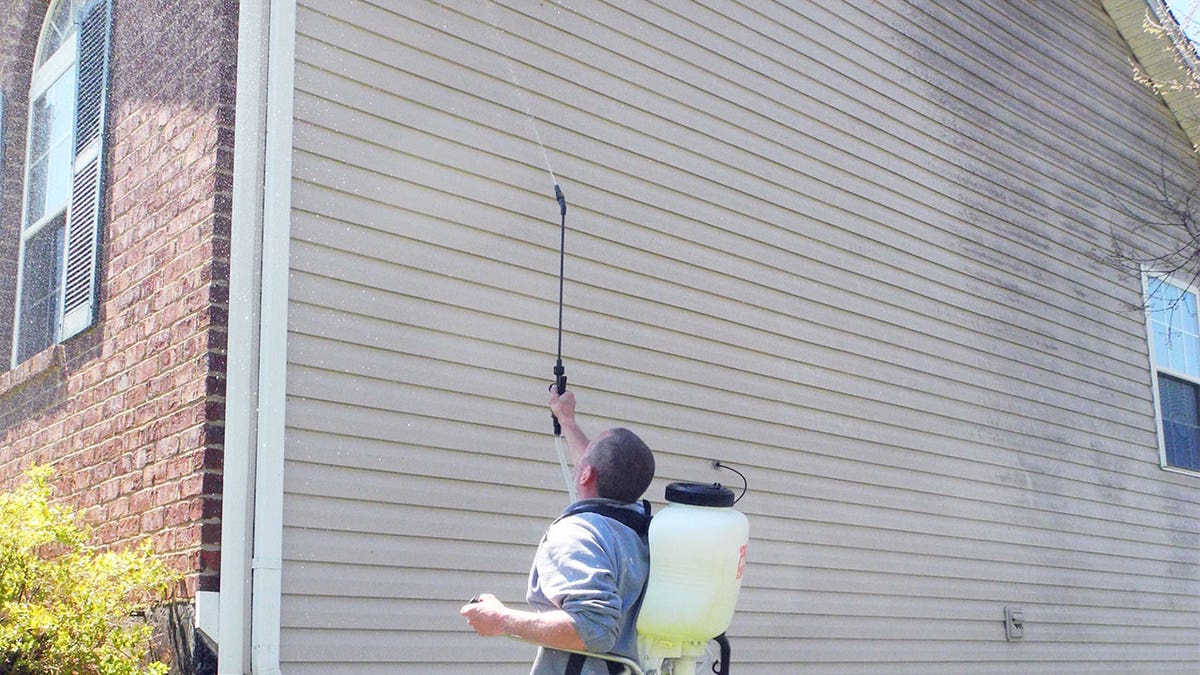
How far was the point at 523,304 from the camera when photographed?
5.44 meters

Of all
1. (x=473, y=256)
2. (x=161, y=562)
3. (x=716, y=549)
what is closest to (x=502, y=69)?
(x=473, y=256)

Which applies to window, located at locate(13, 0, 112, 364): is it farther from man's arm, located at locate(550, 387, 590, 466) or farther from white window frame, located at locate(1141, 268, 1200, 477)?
white window frame, located at locate(1141, 268, 1200, 477)

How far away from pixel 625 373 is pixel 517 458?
0.72 m

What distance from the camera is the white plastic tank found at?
324 cm

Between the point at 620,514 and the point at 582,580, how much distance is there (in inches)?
11.9

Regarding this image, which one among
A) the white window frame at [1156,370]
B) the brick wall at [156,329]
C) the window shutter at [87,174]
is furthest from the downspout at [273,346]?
the white window frame at [1156,370]

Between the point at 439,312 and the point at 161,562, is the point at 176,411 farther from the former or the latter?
the point at 439,312

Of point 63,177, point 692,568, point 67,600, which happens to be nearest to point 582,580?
point 692,568

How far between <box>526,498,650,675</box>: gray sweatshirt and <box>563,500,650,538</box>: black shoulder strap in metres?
0.03

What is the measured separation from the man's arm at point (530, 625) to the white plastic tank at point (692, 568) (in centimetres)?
22

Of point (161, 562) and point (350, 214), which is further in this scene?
point (350, 214)

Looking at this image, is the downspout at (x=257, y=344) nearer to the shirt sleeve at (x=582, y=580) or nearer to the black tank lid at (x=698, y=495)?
the shirt sleeve at (x=582, y=580)

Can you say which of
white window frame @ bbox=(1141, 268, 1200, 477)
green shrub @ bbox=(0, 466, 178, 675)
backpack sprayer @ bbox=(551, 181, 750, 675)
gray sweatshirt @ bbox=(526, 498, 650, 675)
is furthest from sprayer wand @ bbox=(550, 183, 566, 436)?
white window frame @ bbox=(1141, 268, 1200, 477)

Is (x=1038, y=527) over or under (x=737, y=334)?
under
